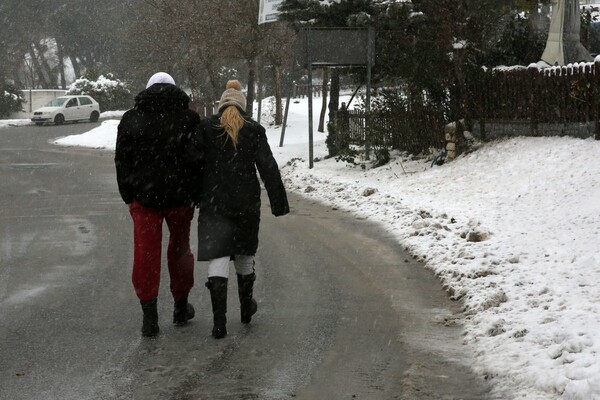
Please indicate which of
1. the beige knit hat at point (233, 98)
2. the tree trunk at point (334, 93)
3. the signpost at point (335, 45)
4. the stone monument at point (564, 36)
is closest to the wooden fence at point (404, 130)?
the signpost at point (335, 45)

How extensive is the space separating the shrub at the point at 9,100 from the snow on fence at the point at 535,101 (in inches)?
1726

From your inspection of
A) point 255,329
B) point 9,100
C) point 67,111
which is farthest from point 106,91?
A: point 255,329

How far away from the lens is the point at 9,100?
55.8 metres

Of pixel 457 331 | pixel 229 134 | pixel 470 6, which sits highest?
pixel 470 6

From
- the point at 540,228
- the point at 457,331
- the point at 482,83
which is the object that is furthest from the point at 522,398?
the point at 482,83

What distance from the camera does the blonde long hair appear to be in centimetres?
636

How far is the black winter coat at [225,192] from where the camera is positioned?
20.9 feet

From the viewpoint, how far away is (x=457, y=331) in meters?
6.43

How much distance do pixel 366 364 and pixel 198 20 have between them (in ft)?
92.8

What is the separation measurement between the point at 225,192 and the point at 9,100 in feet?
173

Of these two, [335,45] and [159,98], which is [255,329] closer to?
[159,98]

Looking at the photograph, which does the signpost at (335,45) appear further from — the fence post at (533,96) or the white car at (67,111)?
the white car at (67,111)

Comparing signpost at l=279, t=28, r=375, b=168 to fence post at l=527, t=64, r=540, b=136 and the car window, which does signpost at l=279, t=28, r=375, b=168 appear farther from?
the car window

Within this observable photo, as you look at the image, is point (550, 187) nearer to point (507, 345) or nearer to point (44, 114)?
point (507, 345)
